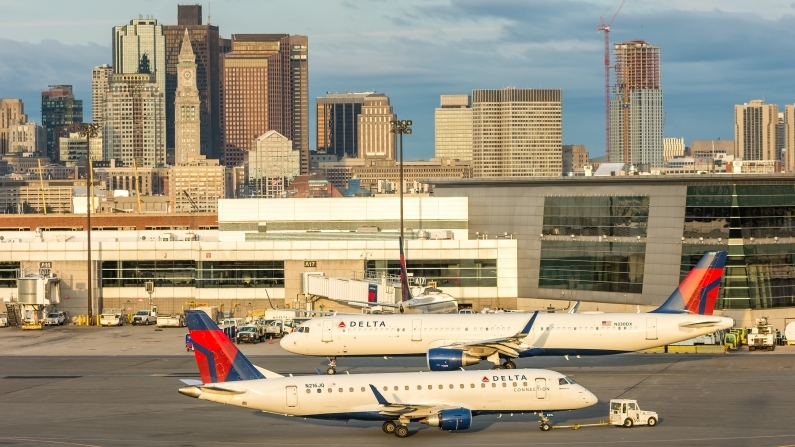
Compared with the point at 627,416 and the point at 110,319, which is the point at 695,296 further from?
the point at 110,319

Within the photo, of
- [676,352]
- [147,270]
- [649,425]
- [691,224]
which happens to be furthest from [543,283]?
[649,425]

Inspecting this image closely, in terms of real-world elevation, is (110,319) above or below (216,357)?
below

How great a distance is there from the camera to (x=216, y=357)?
190 feet

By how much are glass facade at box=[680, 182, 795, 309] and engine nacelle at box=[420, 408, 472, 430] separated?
5542 cm

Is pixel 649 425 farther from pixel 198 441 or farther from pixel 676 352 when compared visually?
pixel 676 352

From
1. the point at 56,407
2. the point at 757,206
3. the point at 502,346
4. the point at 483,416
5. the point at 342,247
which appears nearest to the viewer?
the point at 483,416

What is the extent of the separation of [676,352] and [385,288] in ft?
89.2

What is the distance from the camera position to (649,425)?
58.8m

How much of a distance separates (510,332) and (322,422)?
1763 centimetres

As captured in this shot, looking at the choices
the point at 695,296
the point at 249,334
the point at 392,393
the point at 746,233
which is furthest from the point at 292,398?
the point at 746,233

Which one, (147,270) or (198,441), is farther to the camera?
(147,270)

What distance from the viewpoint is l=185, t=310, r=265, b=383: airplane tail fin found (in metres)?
Result: 57.9

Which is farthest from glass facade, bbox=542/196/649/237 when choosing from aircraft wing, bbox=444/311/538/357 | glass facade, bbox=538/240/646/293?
aircraft wing, bbox=444/311/538/357

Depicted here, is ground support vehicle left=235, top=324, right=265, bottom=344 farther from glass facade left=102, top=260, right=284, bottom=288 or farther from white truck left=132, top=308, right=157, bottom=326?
white truck left=132, top=308, right=157, bottom=326
